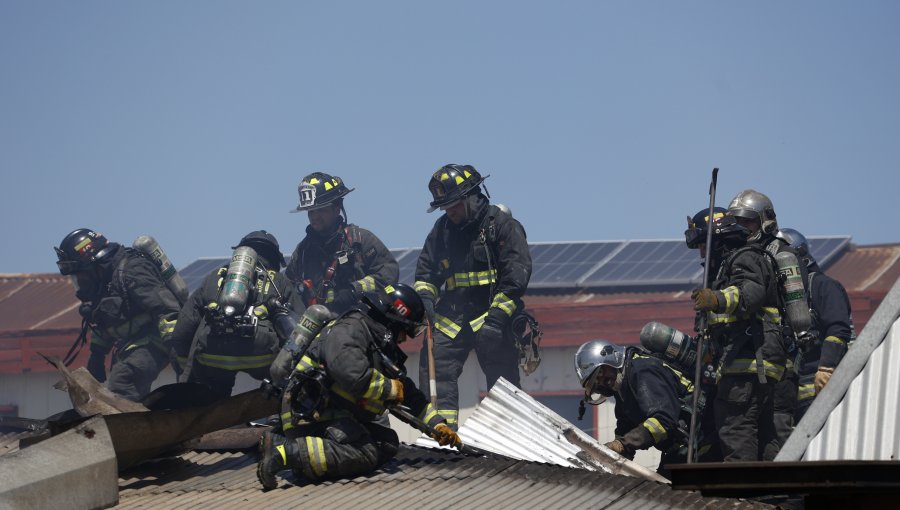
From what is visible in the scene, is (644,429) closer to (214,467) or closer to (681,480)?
(214,467)

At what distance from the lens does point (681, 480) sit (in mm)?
5008

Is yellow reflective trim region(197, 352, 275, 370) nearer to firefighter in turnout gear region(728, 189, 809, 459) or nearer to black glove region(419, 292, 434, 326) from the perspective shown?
black glove region(419, 292, 434, 326)

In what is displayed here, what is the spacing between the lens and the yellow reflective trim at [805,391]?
9.92 m

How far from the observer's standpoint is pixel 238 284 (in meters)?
10.9

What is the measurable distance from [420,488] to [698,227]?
389cm

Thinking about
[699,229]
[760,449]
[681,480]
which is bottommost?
[760,449]

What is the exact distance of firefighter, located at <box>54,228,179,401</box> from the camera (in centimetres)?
1306

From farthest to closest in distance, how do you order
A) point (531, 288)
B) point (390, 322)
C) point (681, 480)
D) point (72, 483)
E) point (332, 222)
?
point (531, 288) → point (332, 222) → point (390, 322) → point (72, 483) → point (681, 480)

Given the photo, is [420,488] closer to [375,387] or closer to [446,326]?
[375,387]

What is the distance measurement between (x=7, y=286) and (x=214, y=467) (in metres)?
12.6

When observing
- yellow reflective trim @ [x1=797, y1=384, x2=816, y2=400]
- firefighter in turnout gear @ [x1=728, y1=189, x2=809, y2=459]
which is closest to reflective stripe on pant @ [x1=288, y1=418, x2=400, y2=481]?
firefighter in turnout gear @ [x1=728, y1=189, x2=809, y2=459]

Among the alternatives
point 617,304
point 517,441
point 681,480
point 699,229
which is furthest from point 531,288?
point 681,480

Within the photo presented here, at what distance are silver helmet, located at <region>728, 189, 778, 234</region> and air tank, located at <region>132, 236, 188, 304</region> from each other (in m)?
6.16

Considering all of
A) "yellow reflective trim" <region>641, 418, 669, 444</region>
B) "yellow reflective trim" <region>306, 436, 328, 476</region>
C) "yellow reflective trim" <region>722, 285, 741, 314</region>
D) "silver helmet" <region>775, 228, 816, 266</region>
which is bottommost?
"yellow reflective trim" <region>641, 418, 669, 444</region>
